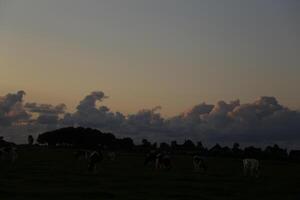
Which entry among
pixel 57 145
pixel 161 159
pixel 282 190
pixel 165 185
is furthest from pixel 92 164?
pixel 57 145

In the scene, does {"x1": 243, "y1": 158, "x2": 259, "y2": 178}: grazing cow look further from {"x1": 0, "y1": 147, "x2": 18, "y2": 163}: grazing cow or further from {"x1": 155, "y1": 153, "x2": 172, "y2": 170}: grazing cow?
{"x1": 0, "y1": 147, "x2": 18, "y2": 163}: grazing cow

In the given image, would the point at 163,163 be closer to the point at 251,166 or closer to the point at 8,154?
the point at 251,166

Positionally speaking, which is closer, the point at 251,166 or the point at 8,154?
the point at 251,166

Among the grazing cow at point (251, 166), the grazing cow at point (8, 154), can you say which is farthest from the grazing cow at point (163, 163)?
the grazing cow at point (8, 154)

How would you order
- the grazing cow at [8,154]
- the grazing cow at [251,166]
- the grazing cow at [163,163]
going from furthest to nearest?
the grazing cow at [8,154], the grazing cow at [163,163], the grazing cow at [251,166]

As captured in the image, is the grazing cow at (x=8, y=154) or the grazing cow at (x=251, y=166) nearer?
the grazing cow at (x=251, y=166)

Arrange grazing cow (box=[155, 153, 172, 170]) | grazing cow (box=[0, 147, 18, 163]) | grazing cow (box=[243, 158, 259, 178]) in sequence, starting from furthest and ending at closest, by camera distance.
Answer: grazing cow (box=[0, 147, 18, 163]), grazing cow (box=[155, 153, 172, 170]), grazing cow (box=[243, 158, 259, 178])

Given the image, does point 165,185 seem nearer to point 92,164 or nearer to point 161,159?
point 92,164

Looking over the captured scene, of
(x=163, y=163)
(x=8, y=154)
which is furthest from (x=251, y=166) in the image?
(x=8, y=154)

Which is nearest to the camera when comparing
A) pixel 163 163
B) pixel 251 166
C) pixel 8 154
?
pixel 251 166

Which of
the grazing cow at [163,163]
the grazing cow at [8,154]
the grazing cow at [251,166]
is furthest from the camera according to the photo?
the grazing cow at [8,154]

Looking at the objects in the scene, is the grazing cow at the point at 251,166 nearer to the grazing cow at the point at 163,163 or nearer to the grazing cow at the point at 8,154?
the grazing cow at the point at 163,163

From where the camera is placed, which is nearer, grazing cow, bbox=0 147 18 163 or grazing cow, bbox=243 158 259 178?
grazing cow, bbox=243 158 259 178

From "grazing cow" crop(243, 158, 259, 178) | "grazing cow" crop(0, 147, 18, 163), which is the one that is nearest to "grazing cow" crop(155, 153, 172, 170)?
"grazing cow" crop(243, 158, 259, 178)
